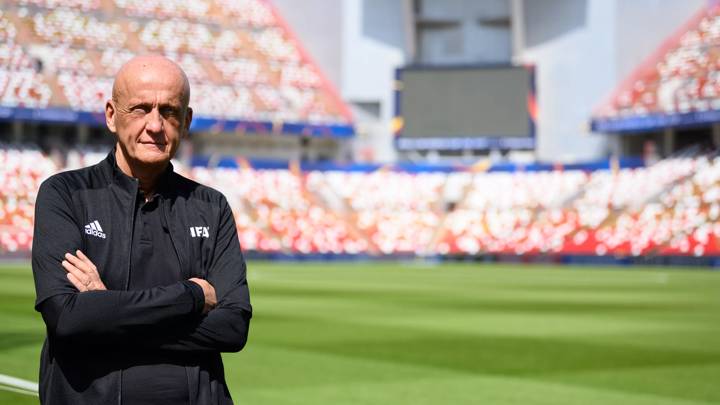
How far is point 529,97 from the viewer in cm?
6581

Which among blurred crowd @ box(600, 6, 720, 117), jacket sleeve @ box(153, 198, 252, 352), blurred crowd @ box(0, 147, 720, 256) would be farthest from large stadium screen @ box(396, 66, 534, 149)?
jacket sleeve @ box(153, 198, 252, 352)

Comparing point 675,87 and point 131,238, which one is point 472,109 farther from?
point 131,238

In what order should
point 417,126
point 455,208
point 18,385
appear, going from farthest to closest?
point 417,126, point 455,208, point 18,385

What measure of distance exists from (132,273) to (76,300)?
0.24 meters

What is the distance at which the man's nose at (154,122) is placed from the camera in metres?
4.21

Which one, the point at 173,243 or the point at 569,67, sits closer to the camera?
the point at 173,243

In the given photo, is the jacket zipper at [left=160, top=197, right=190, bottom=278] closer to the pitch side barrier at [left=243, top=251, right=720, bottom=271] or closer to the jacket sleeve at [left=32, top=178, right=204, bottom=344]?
the jacket sleeve at [left=32, top=178, right=204, bottom=344]

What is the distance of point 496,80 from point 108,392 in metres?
63.1

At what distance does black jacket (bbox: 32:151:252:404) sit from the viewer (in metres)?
4.14

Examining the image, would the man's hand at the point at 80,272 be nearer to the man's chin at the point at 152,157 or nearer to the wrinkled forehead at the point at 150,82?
the man's chin at the point at 152,157

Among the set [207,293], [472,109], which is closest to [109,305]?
[207,293]

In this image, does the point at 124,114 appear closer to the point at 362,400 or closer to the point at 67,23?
the point at 362,400

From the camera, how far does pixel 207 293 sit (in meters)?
4.34

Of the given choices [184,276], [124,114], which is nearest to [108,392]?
[184,276]
